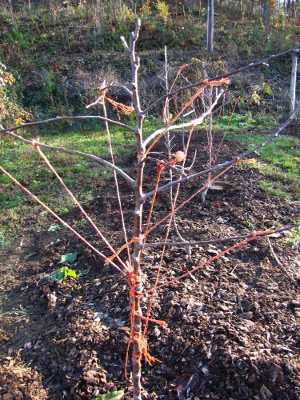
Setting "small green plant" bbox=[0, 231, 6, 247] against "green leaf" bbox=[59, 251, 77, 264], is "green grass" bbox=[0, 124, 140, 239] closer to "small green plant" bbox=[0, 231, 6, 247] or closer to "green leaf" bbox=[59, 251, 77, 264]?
"small green plant" bbox=[0, 231, 6, 247]

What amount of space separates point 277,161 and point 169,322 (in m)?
4.24

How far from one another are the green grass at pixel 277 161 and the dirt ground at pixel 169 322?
3.55 ft

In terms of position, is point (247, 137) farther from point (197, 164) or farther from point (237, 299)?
point (237, 299)

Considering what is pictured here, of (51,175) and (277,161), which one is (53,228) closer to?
(51,175)

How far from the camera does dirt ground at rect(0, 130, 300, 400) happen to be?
186cm

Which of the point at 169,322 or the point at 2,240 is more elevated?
the point at 169,322

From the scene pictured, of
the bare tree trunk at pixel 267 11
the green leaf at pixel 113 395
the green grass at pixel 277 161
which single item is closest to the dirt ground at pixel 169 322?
the green leaf at pixel 113 395

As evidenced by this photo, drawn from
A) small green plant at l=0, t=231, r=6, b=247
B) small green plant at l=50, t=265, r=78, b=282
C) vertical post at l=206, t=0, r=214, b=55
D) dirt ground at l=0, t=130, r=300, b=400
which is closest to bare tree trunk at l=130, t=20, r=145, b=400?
dirt ground at l=0, t=130, r=300, b=400

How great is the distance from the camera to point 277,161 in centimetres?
561

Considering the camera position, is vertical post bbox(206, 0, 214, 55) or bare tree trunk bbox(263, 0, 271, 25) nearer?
vertical post bbox(206, 0, 214, 55)

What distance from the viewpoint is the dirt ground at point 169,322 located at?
1.86 m

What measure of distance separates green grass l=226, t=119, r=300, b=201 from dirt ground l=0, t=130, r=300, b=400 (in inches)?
42.6

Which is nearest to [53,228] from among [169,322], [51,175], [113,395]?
[51,175]

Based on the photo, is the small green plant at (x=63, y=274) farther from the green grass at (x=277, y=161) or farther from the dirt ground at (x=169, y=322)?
the green grass at (x=277, y=161)
